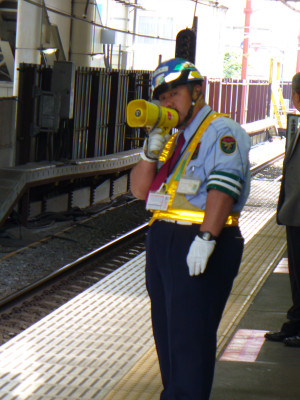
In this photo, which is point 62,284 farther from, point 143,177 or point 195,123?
point 195,123

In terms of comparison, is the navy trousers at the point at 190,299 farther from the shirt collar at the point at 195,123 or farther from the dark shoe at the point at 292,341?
the dark shoe at the point at 292,341

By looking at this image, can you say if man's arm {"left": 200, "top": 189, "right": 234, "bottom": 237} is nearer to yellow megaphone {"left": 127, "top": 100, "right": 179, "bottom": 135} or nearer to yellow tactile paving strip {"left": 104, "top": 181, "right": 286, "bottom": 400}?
yellow megaphone {"left": 127, "top": 100, "right": 179, "bottom": 135}

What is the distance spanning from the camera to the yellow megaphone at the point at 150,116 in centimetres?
304

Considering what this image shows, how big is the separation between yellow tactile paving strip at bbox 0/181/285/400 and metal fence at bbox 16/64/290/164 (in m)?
4.34

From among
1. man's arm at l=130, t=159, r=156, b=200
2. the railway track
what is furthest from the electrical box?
man's arm at l=130, t=159, r=156, b=200

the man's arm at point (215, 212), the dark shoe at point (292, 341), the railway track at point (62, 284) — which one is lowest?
the railway track at point (62, 284)

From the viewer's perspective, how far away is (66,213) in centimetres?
1143

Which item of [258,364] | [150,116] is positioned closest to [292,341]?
[258,364]

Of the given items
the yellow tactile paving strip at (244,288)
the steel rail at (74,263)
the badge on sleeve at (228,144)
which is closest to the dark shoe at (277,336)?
the yellow tactile paving strip at (244,288)

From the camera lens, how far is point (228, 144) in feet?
10.3

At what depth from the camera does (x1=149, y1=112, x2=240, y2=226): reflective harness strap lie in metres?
3.17

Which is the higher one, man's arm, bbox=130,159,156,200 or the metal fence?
the metal fence

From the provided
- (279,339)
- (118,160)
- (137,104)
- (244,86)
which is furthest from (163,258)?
(244,86)

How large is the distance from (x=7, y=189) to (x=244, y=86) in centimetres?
1777
